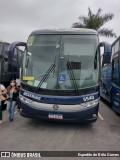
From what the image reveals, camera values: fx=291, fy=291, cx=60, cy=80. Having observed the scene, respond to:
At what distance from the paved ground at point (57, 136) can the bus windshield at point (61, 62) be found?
4.65 ft

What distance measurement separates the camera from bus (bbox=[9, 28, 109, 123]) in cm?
905

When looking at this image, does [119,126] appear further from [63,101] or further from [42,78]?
[42,78]

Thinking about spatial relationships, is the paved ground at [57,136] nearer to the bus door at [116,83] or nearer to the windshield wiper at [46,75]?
the bus door at [116,83]

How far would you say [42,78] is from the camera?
934 cm

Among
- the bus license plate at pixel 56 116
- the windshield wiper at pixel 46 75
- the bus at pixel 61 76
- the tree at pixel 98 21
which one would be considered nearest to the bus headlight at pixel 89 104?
the bus at pixel 61 76

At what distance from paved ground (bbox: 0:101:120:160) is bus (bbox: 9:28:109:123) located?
0.47 m

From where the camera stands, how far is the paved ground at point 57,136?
23.6 feet

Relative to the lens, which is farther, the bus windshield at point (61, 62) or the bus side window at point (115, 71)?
the bus side window at point (115, 71)

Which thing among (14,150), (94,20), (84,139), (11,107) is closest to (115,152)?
(84,139)

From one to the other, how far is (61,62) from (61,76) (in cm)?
51

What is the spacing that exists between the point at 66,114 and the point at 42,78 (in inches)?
54.8

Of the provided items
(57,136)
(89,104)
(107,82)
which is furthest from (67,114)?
(107,82)

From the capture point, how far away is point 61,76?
365 inches

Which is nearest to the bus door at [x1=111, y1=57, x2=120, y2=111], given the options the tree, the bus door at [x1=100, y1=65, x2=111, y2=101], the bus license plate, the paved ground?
the paved ground
